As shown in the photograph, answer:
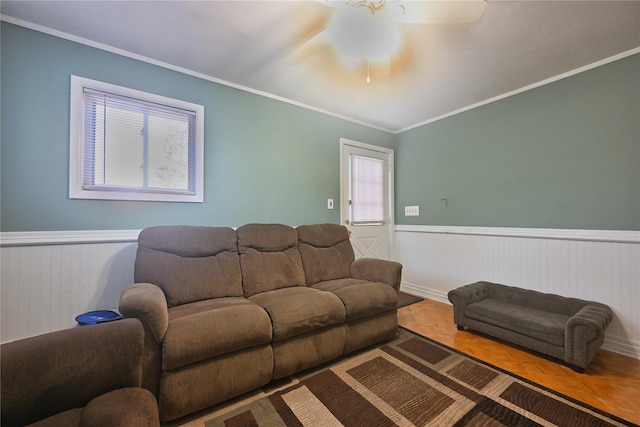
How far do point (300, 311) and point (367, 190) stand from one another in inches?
98.4

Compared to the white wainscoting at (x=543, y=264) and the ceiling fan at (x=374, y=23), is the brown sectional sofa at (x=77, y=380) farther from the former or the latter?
the white wainscoting at (x=543, y=264)

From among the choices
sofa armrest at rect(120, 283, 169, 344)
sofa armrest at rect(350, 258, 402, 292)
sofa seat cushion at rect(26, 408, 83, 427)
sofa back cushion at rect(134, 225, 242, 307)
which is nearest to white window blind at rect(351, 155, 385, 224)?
sofa armrest at rect(350, 258, 402, 292)

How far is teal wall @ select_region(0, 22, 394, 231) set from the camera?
1.84m

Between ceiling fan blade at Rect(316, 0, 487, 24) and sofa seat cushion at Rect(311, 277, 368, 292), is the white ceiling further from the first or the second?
sofa seat cushion at Rect(311, 277, 368, 292)

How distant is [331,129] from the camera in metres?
3.50

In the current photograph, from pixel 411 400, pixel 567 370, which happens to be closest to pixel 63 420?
pixel 411 400

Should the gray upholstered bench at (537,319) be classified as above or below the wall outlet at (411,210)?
below

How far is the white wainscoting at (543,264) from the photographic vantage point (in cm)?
220

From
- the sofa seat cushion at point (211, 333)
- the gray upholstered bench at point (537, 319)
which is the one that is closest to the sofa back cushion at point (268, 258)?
the sofa seat cushion at point (211, 333)

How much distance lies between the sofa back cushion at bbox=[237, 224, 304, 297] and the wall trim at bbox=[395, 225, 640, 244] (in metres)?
2.14

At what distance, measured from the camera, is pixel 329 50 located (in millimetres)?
2141

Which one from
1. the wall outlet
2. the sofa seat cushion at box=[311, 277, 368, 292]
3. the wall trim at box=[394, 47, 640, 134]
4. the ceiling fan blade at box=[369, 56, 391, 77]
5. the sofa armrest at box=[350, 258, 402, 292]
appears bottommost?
the sofa seat cushion at box=[311, 277, 368, 292]

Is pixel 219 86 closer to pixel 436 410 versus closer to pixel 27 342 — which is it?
pixel 27 342

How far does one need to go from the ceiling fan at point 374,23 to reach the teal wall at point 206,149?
947 mm
